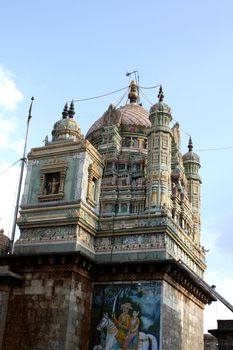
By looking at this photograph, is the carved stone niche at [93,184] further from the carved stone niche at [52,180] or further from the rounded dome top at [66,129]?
the rounded dome top at [66,129]

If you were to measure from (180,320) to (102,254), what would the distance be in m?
4.39

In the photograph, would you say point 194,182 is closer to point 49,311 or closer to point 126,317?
point 126,317

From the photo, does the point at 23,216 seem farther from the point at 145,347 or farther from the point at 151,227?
the point at 145,347

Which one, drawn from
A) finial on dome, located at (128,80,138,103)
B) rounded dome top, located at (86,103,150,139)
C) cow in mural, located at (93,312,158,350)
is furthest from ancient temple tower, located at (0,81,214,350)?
finial on dome, located at (128,80,138,103)

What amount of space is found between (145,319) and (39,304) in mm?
4300

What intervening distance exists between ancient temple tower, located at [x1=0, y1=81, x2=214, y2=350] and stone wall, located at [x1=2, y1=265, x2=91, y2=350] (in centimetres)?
4

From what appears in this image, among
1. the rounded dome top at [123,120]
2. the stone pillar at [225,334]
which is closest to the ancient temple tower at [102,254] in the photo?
the stone pillar at [225,334]

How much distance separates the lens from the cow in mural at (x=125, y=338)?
19906 millimetres

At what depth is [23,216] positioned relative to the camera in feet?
76.5

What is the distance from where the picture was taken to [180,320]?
22188 mm

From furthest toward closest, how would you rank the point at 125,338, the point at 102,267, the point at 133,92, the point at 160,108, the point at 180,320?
the point at 133,92 → the point at 160,108 → the point at 180,320 → the point at 102,267 → the point at 125,338

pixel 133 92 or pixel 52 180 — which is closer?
pixel 52 180

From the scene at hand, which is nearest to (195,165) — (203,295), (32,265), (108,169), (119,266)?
(108,169)

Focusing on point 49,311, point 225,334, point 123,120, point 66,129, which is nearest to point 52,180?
point 66,129
